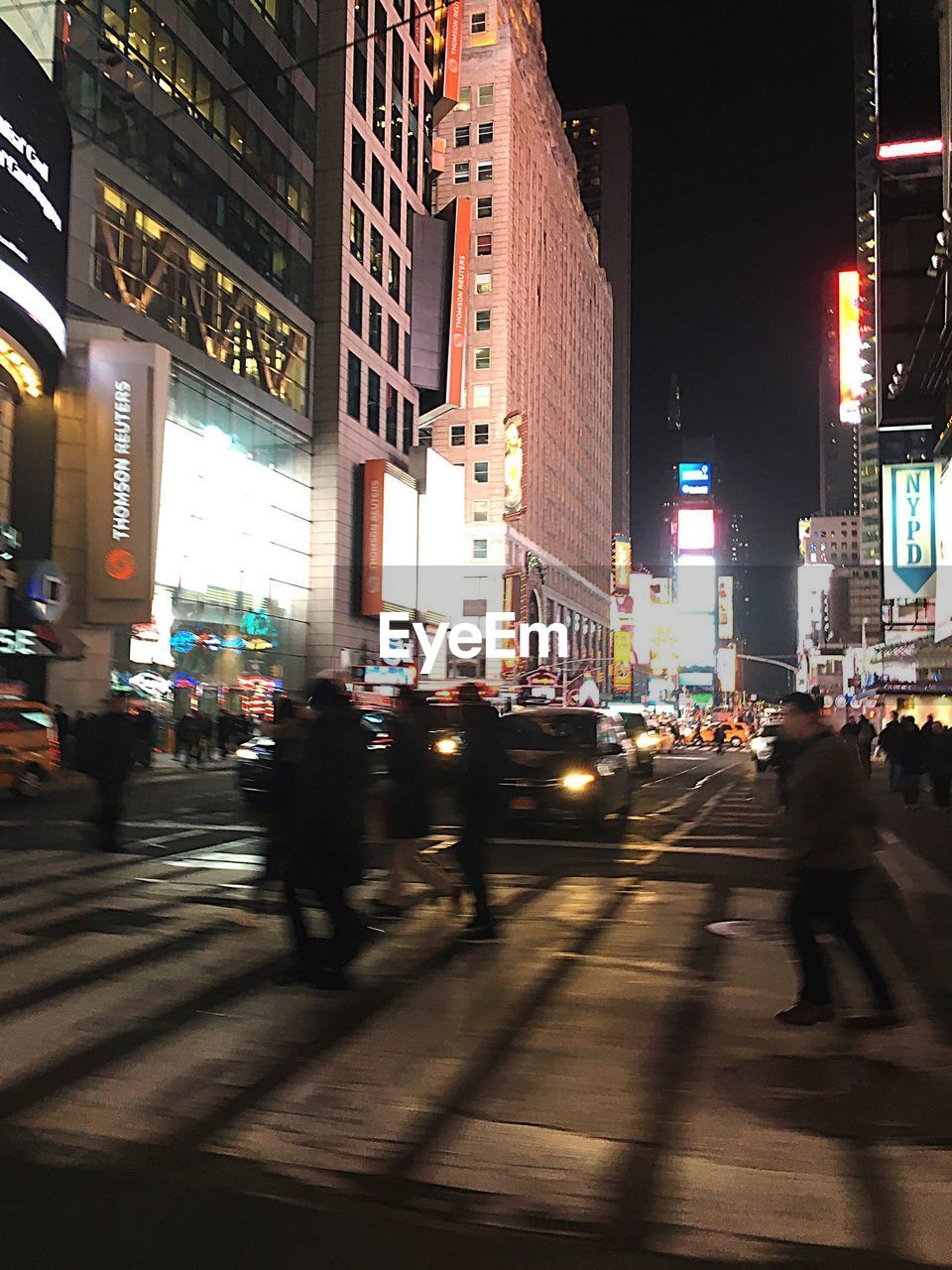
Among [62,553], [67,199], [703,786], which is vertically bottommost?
[703,786]

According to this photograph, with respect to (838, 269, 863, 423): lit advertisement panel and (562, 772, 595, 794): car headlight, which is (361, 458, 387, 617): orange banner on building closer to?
(562, 772, 595, 794): car headlight

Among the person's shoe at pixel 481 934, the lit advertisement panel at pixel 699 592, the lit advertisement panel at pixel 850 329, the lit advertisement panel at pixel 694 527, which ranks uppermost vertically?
the lit advertisement panel at pixel 850 329

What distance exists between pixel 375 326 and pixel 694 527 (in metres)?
105

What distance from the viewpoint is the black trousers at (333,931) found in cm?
671

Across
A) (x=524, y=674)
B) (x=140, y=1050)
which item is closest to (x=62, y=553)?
(x=140, y=1050)

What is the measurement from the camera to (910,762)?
71.9ft

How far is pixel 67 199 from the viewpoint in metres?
29.6

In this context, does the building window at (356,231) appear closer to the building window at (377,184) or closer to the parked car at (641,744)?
the building window at (377,184)

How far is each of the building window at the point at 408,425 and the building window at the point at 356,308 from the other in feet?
25.0

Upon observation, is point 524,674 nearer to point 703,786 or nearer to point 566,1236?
point 703,786

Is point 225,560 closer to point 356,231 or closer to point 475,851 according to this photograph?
point 356,231

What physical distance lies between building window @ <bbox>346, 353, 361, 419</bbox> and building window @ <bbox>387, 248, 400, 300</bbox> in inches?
270

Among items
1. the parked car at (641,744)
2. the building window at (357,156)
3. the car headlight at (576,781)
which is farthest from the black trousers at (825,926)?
the building window at (357,156)

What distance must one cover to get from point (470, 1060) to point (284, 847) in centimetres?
358
